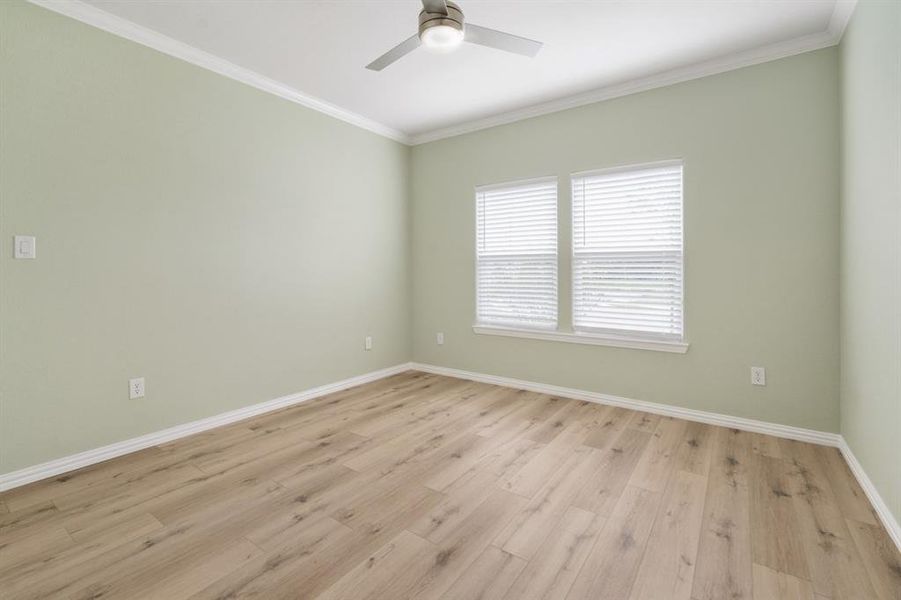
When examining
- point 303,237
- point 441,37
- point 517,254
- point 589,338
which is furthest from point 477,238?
point 441,37

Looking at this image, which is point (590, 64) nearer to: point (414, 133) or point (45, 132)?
point (414, 133)

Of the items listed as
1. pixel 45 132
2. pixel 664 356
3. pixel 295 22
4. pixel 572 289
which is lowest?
pixel 664 356

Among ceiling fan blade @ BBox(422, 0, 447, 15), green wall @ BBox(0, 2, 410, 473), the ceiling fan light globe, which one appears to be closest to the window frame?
green wall @ BBox(0, 2, 410, 473)

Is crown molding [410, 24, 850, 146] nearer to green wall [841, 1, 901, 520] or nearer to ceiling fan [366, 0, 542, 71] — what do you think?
green wall [841, 1, 901, 520]

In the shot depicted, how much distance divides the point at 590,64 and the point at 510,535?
3231 mm

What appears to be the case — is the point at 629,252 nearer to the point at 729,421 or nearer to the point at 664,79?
the point at 664,79

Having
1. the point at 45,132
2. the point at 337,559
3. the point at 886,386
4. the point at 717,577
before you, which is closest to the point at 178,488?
the point at 337,559

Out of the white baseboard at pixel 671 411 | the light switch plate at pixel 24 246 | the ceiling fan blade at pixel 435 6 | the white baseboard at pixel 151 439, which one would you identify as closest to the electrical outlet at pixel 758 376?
the white baseboard at pixel 671 411

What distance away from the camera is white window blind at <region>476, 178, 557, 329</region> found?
3.92 meters

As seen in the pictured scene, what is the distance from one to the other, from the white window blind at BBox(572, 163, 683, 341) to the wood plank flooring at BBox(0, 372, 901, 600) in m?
0.93

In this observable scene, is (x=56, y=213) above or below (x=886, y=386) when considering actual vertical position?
above

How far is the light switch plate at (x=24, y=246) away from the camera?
7.30ft

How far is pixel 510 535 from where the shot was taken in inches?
71.1

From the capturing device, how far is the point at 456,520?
6.29 ft
